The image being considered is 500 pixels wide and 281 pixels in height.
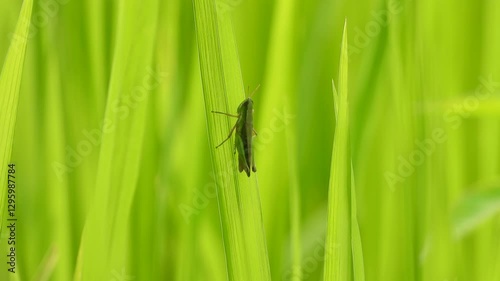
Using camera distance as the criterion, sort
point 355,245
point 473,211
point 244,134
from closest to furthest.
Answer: point 244,134
point 355,245
point 473,211

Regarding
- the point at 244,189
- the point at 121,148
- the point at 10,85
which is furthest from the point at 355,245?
the point at 10,85

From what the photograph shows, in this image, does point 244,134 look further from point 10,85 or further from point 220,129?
point 10,85

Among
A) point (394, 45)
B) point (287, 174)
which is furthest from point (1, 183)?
point (394, 45)

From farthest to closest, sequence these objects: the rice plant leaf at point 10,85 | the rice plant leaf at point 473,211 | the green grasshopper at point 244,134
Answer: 1. the rice plant leaf at point 473,211
2. the rice plant leaf at point 10,85
3. the green grasshopper at point 244,134

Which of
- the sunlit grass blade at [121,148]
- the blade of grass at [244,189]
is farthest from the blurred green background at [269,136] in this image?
the blade of grass at [244,189]

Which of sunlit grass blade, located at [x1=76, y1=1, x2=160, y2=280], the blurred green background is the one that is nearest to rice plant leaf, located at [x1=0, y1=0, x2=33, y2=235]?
the blurred green background

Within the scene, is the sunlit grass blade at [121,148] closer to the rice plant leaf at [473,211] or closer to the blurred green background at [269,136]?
the blurred green background at [269,136]
